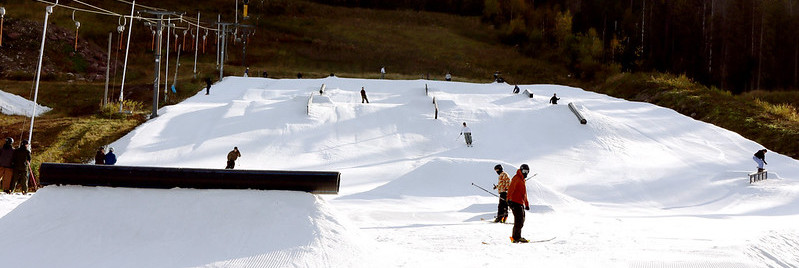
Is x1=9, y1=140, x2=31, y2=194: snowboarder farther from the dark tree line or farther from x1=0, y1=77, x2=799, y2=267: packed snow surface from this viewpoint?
the dark tree line

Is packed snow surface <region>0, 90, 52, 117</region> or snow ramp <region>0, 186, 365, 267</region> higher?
packed snow surface <region>0, 90, 52, 117</region>

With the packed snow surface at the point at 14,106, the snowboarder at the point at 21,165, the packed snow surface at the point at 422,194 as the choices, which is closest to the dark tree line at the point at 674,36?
the packed snow surface at the point at 422,194

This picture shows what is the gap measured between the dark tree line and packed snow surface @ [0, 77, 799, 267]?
72.4 feet

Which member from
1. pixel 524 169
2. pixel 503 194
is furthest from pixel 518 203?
pixel 503 194

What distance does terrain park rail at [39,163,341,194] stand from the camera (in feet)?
35.0

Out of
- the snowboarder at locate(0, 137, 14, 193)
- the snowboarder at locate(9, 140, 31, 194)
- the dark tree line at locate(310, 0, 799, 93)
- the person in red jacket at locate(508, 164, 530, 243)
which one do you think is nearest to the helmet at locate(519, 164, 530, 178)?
the person in red jacket at locate(508, 164, 530, 243)

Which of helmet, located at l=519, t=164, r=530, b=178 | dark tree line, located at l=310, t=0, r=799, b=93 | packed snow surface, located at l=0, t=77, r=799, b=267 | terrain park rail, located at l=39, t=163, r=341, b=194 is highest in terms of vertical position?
dark tree line, located at l=310, t=0, r=799, b=93

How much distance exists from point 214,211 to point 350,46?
7723 centimetres

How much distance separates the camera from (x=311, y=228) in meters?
10.3

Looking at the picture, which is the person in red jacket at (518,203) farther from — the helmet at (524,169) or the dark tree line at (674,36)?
the dark tree line at (674,36)

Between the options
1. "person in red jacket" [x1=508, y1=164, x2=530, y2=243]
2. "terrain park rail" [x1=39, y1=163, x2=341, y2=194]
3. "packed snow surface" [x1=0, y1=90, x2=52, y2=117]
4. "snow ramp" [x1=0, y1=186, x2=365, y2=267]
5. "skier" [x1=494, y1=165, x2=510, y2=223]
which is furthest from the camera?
"packed snow surface" [x1=0, y1=90, x2=52, y2=117]

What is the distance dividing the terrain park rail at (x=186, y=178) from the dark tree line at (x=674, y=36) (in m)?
52.5

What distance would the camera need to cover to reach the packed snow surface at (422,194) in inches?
395

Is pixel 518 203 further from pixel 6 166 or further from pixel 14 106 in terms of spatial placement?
pixel 14 106
